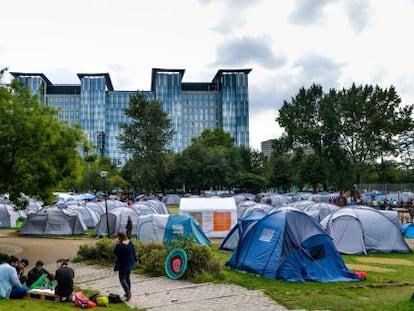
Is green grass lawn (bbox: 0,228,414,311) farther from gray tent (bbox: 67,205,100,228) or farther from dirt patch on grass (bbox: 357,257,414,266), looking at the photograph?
gray tent (bbox: 67,205,100,228)

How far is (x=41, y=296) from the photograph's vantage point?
32.4ft

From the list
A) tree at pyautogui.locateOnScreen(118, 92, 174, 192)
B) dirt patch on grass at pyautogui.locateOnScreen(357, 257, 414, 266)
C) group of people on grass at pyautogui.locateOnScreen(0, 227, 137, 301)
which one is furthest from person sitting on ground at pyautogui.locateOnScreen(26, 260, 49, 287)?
tree at pyautogui.locateOnScreen(118, 92, 174, 192)

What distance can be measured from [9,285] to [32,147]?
258 inches

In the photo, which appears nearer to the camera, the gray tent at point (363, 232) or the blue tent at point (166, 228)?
the gray tent at point (363, 232)

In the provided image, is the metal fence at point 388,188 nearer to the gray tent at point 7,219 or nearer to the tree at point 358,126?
the tree at point 358,126

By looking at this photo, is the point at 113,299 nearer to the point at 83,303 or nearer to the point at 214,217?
the point at 83,303

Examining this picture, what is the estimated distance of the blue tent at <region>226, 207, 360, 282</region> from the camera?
1237cm

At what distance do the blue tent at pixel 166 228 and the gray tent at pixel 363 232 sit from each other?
5.38 m

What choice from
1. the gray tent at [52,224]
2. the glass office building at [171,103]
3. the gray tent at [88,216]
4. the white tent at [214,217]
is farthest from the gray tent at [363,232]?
the glass office building at [171,103]

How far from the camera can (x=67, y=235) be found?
25375mm

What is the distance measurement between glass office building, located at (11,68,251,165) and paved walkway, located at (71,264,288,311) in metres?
125

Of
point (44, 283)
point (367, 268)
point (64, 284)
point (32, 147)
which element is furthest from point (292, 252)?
point (32, 147)

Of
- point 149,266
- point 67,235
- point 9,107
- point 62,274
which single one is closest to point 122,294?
point 62,274

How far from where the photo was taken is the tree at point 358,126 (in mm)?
53188
